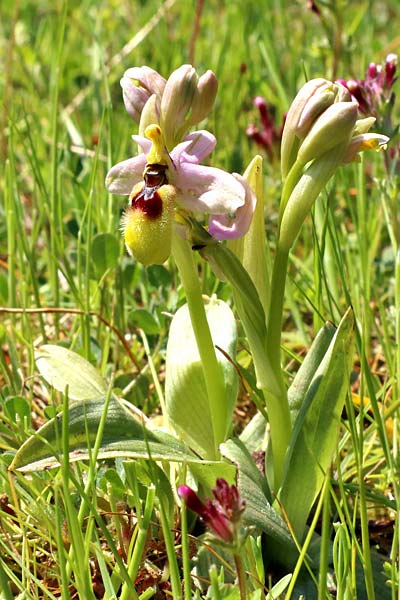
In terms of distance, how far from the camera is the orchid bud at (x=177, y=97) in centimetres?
126

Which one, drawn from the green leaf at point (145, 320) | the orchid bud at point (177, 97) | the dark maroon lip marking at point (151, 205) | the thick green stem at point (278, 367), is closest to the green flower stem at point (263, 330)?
the thick green stem at point (278, 367)

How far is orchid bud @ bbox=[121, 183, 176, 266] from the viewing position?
1204 mm

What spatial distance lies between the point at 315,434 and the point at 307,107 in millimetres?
515

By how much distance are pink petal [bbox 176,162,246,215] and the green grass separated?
262 mm

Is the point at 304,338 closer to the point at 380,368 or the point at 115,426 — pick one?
the point at 380,368

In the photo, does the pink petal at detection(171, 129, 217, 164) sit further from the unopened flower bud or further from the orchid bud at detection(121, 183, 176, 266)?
the unopened flower bud

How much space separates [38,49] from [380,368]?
7.18 feet

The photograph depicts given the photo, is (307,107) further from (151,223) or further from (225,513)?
(225,513)

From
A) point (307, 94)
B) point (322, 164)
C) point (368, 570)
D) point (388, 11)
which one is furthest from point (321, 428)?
point (388, 11)

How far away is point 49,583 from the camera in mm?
1331

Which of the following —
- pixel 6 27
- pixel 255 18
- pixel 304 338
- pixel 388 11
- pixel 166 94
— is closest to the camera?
pixel 166 94

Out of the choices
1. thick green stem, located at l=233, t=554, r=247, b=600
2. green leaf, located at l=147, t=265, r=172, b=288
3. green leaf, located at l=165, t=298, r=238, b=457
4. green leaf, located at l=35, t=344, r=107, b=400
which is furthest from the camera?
green leaf, located at l=147, t=265, r=172, b=288

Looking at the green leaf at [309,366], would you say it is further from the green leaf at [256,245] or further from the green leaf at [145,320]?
the green leaf at [145,320]

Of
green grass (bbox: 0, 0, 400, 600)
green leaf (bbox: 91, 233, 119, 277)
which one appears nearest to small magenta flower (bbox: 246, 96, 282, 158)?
green grass (bbox: 0, 0, 400, 600)
